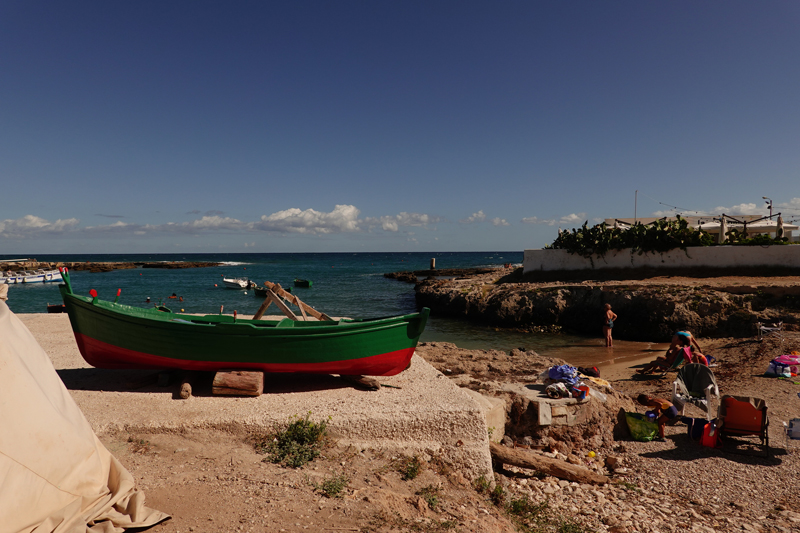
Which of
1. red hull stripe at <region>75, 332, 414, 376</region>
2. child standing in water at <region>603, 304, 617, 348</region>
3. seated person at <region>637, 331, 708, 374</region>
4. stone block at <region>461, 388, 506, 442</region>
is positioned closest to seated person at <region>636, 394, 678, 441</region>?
seated person at <region>637, 331, 708, 374</region>

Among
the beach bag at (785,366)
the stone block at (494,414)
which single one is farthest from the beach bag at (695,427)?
the beach bag at (785,366)

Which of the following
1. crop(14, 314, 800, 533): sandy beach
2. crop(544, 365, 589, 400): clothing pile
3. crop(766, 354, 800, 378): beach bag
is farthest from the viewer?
crop(766, 354, 800, 378): beach bag

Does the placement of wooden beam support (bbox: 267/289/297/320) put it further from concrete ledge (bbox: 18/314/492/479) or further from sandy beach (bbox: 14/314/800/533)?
sandy beach (bbox: 14/314/800/533)

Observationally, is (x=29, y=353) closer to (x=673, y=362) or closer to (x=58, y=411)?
(x=58, y=411)

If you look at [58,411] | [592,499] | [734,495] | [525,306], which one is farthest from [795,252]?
[58,411]

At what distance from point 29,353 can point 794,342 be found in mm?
17417

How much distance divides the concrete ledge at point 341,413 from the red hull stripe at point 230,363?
37cm

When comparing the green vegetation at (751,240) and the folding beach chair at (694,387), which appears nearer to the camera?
the folding beach chair at (694,387)

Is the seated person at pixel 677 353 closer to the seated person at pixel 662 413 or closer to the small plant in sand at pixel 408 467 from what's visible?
the seated person at pixel 662 413

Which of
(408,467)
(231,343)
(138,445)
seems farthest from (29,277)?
(408,467)

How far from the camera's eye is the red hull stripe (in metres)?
7.57

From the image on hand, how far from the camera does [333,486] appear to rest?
500 centimetres

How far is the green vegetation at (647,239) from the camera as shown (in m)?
22.4

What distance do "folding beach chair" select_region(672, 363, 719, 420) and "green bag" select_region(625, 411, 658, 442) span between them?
28.2 inches
